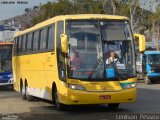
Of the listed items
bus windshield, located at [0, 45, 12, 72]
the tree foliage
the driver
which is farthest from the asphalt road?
the tree foliage

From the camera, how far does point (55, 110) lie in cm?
1759

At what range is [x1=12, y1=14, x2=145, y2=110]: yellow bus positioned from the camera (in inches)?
620

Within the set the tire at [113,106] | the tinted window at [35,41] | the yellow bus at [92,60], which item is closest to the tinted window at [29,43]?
the tinted window at [35,41]

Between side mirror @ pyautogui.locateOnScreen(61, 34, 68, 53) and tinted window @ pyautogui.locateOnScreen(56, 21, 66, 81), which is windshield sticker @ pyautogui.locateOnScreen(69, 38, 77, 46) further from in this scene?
side mirror @ pyautogui.locateOnScreen(61, 34, 68, 53)

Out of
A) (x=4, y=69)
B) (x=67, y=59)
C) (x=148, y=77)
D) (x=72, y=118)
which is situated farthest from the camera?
(x=148, y=77)

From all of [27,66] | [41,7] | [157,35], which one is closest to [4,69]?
[27,66]

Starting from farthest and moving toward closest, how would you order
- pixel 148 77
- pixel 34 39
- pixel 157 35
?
pixel 157 35 → pixel 148 77 → pixel 34 39

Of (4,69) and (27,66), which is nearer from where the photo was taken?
(27,66)

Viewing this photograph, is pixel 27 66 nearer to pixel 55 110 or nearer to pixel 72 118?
pixel 55 110

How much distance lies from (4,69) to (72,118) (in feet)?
56.4

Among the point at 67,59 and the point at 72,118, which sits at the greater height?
the point at 67,59

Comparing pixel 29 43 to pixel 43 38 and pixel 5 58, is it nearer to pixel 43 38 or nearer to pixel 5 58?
pixel 43 38

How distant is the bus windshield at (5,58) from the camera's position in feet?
103

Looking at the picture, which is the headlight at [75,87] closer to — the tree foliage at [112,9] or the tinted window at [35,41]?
the tinted window at [35,41]
